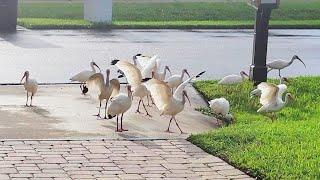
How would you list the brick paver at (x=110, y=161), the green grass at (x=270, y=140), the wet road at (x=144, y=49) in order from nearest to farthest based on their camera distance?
the brick paver at (x=110, y=161) < the green grass at (x=270, y=140) < the wet road at (x=144, y=49)

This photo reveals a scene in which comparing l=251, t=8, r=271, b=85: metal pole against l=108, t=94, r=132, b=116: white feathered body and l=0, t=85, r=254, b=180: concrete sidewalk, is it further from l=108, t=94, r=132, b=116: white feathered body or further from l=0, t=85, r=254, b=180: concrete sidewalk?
l=108, t=94, r=132, b=116: white feathered body

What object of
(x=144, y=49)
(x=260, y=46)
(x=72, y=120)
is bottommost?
(x=144, y=49)

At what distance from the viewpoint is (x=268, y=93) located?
39.4 ft

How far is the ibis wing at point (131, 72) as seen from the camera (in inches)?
485

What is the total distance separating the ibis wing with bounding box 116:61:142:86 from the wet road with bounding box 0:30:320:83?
3.93 metres

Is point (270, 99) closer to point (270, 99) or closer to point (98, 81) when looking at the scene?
Answer: point (270, 99)

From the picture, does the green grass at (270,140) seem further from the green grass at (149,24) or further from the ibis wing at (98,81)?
the green grass at (149,24)

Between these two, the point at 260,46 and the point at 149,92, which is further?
the point at 260,46

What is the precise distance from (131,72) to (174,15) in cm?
2199

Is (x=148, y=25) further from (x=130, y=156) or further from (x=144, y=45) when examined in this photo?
(x=130, y=156)

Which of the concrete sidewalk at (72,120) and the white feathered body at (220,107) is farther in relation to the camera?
the white feathered body at (220,107)

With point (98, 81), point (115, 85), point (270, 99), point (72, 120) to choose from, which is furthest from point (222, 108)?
point (72, 120)

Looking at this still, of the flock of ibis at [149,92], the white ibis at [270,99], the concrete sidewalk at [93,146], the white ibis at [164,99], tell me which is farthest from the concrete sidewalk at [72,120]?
the white ibis at [270,99]

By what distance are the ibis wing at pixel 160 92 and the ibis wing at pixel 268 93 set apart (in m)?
1.61
